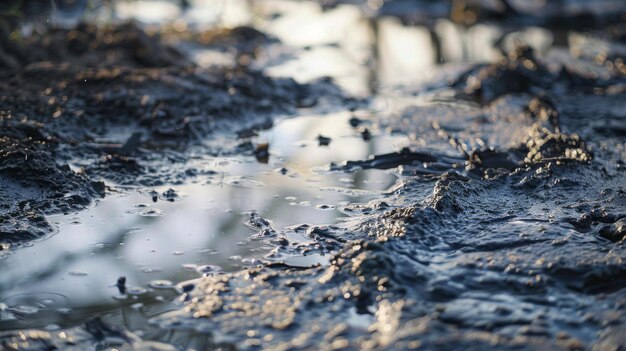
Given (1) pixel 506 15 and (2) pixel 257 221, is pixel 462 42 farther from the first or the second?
(2) pixel 257 221

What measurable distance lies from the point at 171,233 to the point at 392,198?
951 mm

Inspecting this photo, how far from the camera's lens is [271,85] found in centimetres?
501

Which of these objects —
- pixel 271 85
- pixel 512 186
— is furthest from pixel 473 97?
pixel 512 186

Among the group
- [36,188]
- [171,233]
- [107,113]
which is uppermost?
[107,113]

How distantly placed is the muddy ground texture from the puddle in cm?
9

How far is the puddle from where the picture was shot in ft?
7.72

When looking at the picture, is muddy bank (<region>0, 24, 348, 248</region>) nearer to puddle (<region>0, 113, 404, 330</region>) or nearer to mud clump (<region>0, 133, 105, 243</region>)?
mud clump (<region>0, 133, 105, 243</region>)

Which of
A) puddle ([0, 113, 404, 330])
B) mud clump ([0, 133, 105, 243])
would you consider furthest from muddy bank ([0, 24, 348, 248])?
puddle ([0, 113, 404, 330])

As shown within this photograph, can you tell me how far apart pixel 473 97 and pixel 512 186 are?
80.7 inches

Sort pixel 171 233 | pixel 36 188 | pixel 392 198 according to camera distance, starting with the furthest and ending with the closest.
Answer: pixel 392 198 → pixel 36 188 → pixel 171 233

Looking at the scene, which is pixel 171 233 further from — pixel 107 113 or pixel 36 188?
pixel 107 113

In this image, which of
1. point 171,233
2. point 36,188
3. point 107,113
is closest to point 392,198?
point 171,233

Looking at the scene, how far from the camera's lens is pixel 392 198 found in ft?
10.6

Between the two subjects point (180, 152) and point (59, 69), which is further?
point (59, 69)
